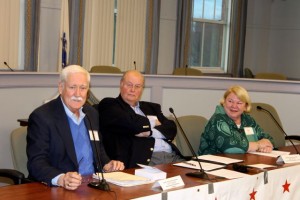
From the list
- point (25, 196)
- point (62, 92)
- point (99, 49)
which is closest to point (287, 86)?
point (99, 49)

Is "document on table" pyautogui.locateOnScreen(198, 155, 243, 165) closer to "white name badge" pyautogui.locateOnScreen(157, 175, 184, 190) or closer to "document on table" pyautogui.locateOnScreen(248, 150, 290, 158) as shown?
"document on table" pyautogui.locateOnScreen(248, 150, 290, 158)

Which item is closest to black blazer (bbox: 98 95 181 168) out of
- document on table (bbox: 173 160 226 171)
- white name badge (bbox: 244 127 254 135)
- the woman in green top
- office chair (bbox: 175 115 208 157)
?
office chair (bbox: 175 115 208 157)

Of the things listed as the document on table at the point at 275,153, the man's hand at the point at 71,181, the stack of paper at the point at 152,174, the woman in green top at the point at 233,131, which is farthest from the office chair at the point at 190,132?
the man's hand at the point at 71,181

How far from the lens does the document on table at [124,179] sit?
8.78 ft

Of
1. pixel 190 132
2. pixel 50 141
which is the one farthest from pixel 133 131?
pixel 50 141

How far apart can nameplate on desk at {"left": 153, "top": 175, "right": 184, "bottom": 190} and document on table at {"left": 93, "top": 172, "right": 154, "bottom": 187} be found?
0.31ft

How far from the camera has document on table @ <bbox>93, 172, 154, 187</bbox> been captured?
8.78 feet

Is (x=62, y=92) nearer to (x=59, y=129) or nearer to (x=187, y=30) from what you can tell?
(x=59, y=129)

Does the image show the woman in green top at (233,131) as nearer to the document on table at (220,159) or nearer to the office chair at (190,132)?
the office chair at (190,132)

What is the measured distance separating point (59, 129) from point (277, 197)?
1.37m

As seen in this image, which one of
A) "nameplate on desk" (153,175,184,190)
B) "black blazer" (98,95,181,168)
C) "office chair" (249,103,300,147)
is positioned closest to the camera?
"nameplate on desk" (153,175,184,190)

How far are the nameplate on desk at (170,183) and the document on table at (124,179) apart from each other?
9 centimetres

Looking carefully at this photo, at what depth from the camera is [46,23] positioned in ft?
24.3

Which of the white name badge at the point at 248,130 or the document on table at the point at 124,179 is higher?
the white name badge at the point at 248,130
